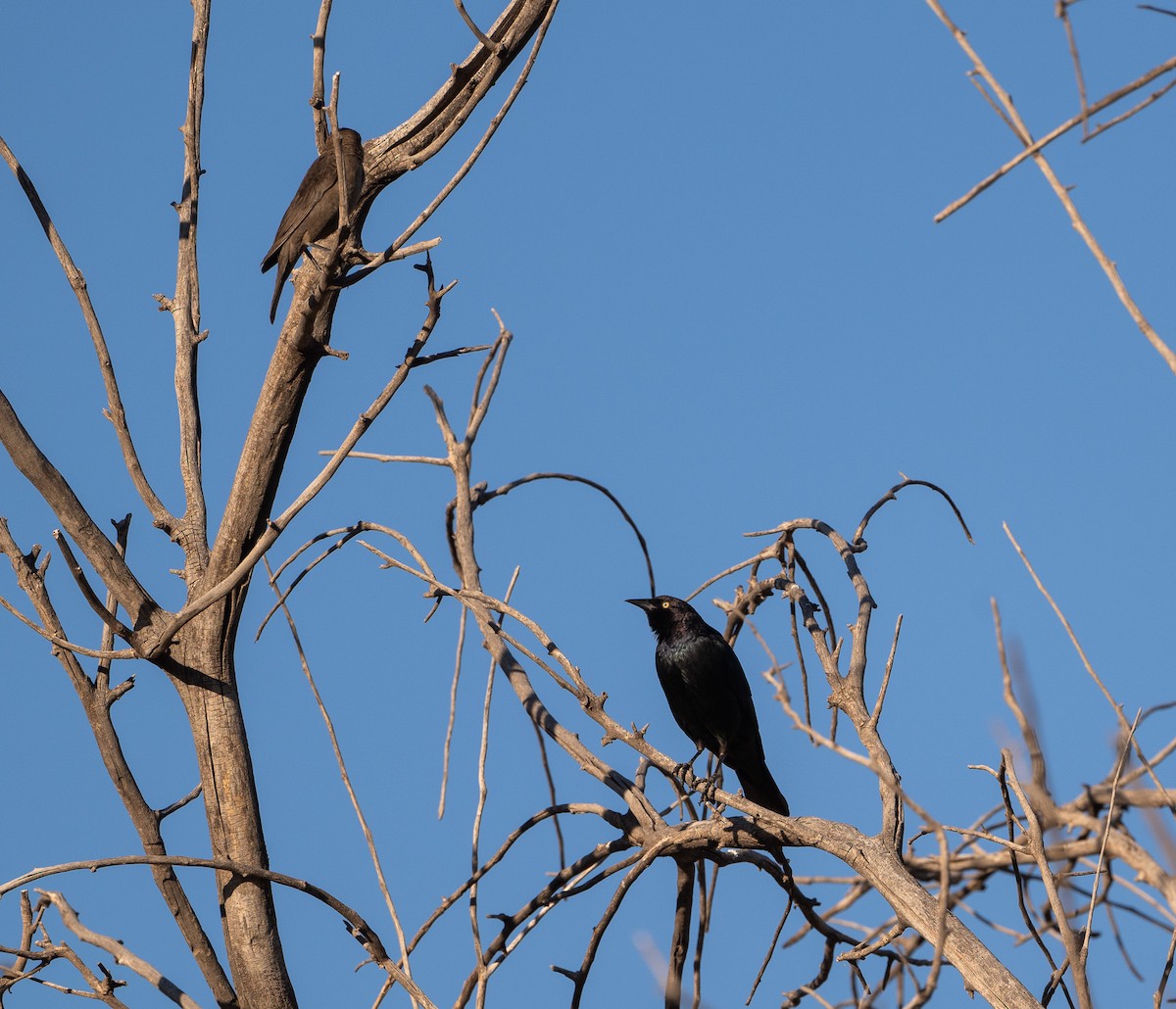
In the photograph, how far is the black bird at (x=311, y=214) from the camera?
366 cm

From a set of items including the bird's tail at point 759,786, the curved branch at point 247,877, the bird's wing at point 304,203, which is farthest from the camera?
the bird's tail at point 759,786

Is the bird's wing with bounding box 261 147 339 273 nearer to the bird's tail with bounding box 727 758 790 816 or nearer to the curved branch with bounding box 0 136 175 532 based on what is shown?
the curved branch with bounding box 0 136 175 532

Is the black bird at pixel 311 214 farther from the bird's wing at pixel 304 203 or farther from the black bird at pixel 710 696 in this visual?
the black bird at pixel 710 696

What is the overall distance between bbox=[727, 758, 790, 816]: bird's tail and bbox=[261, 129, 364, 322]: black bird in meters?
2.59

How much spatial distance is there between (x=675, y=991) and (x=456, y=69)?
7.49ft

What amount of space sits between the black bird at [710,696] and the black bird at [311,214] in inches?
80.7

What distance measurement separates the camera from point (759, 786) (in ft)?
17.7

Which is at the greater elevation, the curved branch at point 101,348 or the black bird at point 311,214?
the black bird at point 311,214

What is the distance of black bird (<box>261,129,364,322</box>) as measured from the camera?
366 centimetres

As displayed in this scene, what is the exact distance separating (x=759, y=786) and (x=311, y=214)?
2778mm

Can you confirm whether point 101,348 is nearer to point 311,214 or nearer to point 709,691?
point 311,214

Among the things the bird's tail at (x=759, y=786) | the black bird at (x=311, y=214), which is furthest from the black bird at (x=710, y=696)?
the black bird at (x=311, y=214)

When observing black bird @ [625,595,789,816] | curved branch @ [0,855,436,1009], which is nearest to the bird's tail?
black bird @ [625,595,789,816]

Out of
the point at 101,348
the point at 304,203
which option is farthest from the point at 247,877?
the point at 304,203
